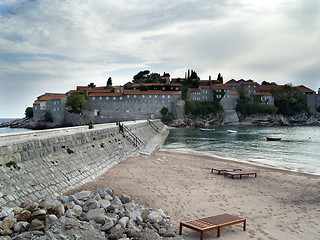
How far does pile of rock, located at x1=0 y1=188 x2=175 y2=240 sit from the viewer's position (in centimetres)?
575

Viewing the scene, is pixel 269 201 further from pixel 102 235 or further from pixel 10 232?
pixel 10 232

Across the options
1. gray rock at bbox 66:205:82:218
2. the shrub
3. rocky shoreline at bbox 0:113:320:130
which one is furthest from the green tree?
gray rock at bbox 66:205:82:218

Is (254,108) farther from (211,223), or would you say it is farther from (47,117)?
(211,223)

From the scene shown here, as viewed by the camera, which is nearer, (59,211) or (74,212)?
(59,211)

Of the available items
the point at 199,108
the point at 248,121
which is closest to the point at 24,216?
the point at 199,108

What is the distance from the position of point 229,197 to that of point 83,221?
245 inches

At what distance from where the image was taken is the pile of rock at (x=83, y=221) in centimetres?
575

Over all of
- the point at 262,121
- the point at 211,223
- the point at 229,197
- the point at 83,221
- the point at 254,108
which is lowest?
the point at 229,197

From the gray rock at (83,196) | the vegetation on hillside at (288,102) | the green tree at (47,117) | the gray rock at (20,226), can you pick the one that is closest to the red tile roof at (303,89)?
A: the vegetation on hillside at (288,102)

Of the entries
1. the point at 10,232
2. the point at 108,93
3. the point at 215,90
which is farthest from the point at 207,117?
the point at 10,232

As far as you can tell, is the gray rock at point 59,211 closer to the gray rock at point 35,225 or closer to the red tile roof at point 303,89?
the gray rock at point 35,225

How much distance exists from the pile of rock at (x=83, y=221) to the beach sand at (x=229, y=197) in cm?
94

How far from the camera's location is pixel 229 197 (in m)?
10.8

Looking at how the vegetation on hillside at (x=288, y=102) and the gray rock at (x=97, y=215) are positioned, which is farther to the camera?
the vegetation on hillside at (x=288, y=102)
